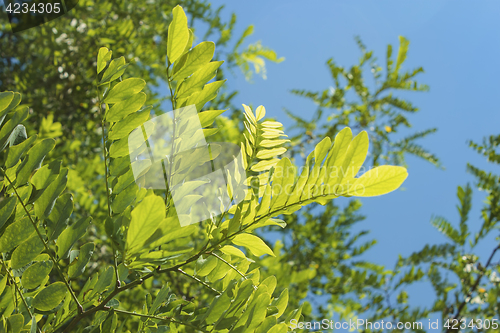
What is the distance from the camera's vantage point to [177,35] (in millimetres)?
467

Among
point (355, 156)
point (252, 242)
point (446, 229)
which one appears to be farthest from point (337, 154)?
point (446, 229)

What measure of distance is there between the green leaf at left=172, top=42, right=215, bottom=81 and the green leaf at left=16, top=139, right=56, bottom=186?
204 millimetres

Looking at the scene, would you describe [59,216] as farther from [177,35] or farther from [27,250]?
[177,35]

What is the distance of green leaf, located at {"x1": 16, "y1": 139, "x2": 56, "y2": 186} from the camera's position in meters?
0.45

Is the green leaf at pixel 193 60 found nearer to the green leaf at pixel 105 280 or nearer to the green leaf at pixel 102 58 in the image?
the green leaf at pixel 102 58

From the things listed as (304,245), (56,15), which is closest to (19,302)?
(56,15)

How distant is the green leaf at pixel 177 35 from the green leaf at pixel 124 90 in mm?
65

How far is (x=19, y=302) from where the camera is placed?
1.68 ft

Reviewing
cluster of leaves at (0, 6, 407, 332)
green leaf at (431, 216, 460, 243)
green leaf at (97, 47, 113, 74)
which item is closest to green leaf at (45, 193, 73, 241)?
cluster of leaves at (0, 6, 407, 332)

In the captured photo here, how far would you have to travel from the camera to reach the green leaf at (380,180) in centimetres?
38

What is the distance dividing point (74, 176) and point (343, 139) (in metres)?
1.47

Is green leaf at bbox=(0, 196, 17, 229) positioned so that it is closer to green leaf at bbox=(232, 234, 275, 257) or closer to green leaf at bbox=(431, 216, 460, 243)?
green leaf at bbox=(232, 234, 275, 257)

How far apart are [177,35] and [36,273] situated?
391 millimetres

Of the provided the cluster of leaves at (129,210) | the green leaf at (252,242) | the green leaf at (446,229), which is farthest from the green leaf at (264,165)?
the green leaf at (446,229)
